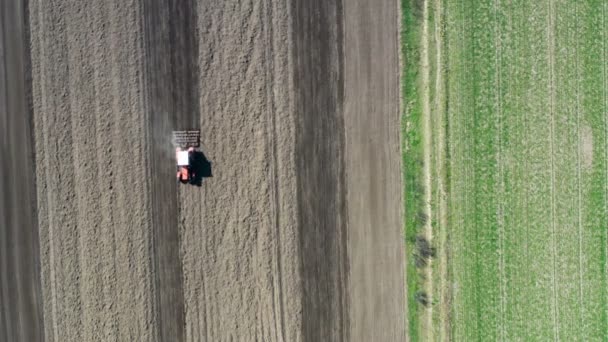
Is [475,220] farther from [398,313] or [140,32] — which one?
[140,32]

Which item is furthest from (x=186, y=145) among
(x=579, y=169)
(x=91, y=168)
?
(x=579, y=169)

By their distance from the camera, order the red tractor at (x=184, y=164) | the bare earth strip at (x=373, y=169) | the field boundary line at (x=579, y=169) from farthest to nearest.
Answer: the field boundary line at (x=579, y=169) < the bare earth strip at (x=373, y=169) < the red tractor at (x=184, y=164)

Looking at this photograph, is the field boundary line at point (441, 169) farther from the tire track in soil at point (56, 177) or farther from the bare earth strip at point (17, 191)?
the bare earth strip at point (17, 191)

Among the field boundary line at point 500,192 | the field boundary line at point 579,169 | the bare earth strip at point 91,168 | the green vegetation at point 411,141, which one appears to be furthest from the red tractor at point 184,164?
the field boundary line at point 579,169

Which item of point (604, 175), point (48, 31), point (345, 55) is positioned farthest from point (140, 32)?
point (604, 175)

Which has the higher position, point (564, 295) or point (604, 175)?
point (604, 175)

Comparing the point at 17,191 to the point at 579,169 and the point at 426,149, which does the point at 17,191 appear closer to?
the point at 426,149

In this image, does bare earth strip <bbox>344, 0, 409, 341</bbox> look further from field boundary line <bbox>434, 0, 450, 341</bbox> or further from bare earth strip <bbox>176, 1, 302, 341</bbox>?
bare earth strip <bbox>176, 1, 302, 341</bbox>
